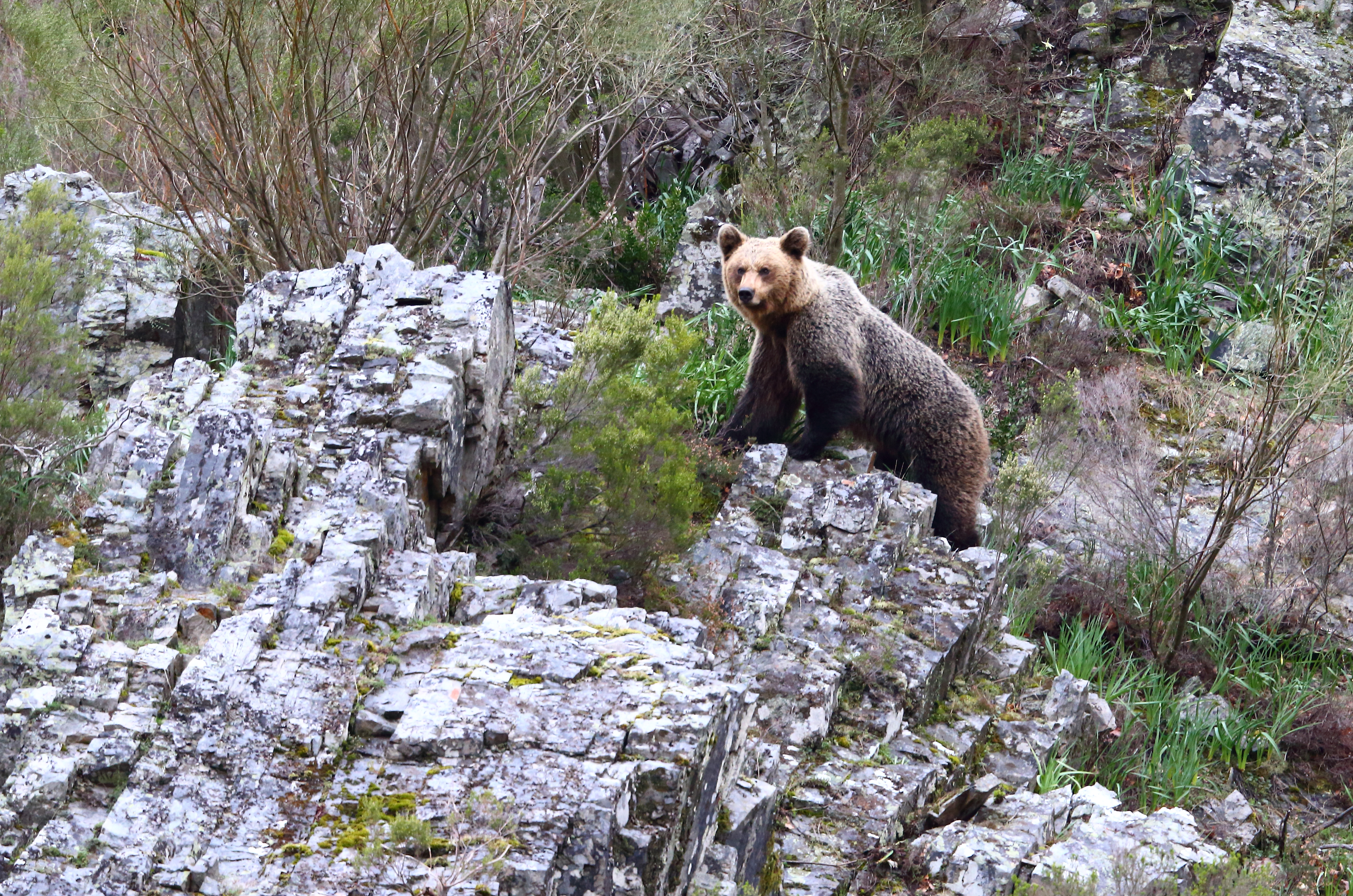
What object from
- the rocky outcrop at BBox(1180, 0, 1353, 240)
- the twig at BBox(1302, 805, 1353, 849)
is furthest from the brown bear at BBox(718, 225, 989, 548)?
the rocky outcrop at BBox(1180, 0, 1353, 240)

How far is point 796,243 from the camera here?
7297 millimetres

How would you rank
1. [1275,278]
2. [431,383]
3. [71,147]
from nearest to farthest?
[431,383]
[1275,278]
[71,147]

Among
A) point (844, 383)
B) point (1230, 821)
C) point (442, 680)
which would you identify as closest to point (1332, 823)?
point (1230, 821)

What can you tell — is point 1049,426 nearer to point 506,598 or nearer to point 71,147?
A: point 506,598

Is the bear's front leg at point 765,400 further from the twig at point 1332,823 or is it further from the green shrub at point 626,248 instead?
the twig at point 1332,823

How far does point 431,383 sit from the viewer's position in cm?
517

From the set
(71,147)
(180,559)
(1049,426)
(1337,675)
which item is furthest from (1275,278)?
(71,147)

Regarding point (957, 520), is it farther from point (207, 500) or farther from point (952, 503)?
point (207, 500)

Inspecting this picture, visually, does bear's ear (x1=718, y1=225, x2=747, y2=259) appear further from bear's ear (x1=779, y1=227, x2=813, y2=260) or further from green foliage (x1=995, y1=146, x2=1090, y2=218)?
green foliage (x1=995, y1=146, x2=1090, y2=218)

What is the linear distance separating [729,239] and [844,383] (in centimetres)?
116

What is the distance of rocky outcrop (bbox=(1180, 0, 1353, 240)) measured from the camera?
9.96 meters

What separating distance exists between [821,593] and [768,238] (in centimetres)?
253

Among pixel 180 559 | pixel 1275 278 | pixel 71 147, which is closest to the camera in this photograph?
pixel 180 559

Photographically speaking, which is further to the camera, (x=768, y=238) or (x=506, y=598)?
(x=768, y=238)
